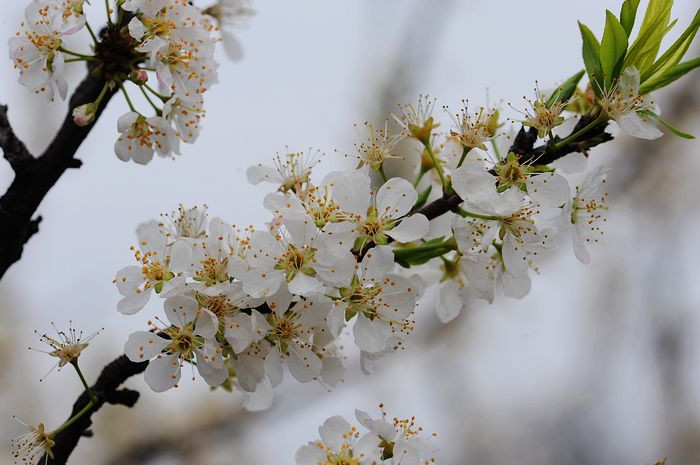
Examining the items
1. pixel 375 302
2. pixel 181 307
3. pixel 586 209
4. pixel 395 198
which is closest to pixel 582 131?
pixel 586 209

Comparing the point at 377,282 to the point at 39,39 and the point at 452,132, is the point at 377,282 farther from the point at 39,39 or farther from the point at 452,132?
the point at 39,39

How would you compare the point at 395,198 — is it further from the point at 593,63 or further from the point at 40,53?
the point at 40,53

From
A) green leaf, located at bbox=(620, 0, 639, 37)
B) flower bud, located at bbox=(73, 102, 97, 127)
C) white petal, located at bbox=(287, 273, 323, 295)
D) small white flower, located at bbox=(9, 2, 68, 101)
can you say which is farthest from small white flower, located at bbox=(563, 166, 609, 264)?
small white flower, located at bbox=(9, 2, 68, 101)

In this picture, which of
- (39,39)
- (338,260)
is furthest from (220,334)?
(39,39)

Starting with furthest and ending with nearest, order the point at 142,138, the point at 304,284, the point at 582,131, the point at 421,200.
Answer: the point at 142,138
the point at 421,200
the point at 582,131
the point at 304,284

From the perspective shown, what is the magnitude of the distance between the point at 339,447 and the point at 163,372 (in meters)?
0.34

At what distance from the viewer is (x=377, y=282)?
1.28m

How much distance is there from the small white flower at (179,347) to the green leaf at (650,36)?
2.94ft

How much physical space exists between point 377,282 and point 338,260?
0.12 metres

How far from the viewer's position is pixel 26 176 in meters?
1.43

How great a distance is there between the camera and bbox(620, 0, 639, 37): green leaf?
1326mm

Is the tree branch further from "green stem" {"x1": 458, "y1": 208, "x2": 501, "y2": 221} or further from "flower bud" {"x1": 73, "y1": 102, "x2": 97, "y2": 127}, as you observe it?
"green stem" {"x1": 458, "y1": 208, "x2": 501, "y2": 221}

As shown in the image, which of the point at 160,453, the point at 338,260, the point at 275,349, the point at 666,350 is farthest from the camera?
the point at 666,350

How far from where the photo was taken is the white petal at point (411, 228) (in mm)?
1267
